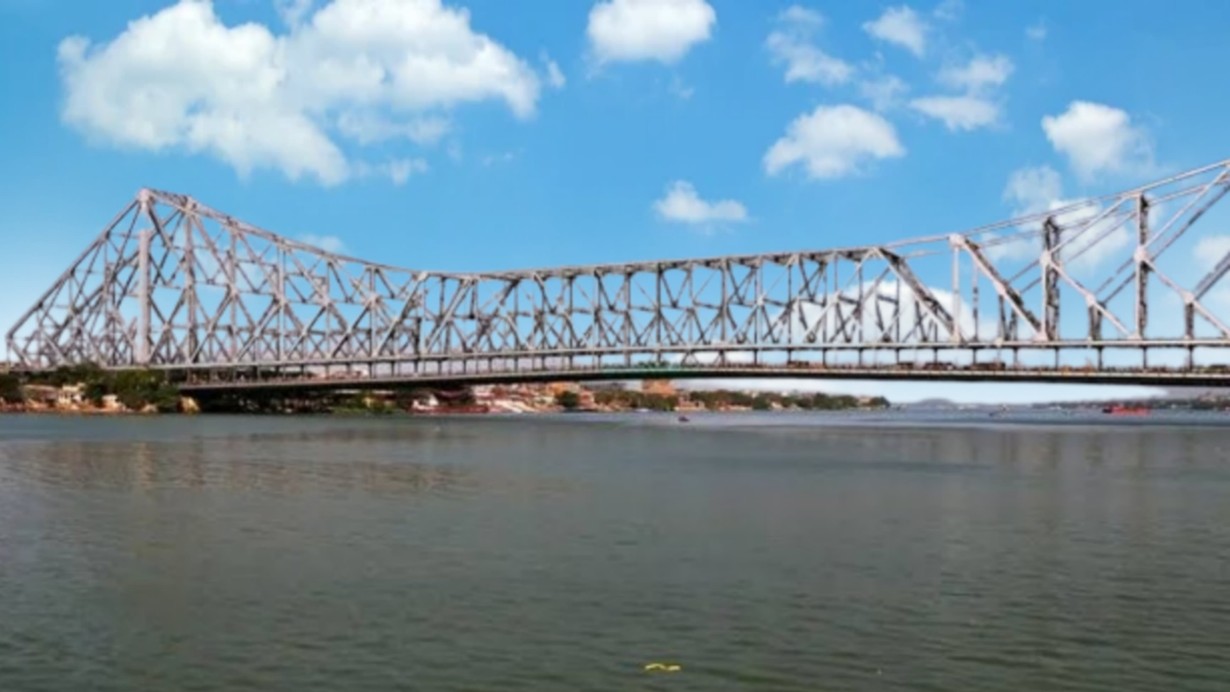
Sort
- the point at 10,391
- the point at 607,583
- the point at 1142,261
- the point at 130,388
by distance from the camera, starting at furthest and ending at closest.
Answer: the point at 10,391, the point at 130,388, the point at 1142,261, the point at 607,583

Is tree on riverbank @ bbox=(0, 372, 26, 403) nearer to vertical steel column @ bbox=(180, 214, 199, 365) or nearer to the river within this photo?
vertical steel column @ bbox=(180, 214, 199, 365)

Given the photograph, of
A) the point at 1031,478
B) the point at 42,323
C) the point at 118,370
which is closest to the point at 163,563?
the point at 1031,478

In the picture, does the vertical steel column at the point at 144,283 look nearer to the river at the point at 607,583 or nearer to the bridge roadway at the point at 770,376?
the bridge roadway at the point at 770,376

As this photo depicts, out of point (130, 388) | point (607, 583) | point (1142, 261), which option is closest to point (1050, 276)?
point (1142, 261)

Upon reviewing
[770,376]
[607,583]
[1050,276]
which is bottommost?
[607,583]

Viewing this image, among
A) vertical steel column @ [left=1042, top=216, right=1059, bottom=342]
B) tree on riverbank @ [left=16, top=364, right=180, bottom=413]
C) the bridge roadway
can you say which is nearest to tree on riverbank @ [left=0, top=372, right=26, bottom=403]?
tree on riverbank @ [left=16, top=364, right=180, bottom=413]

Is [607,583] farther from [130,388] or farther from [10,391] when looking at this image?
[10,391]
